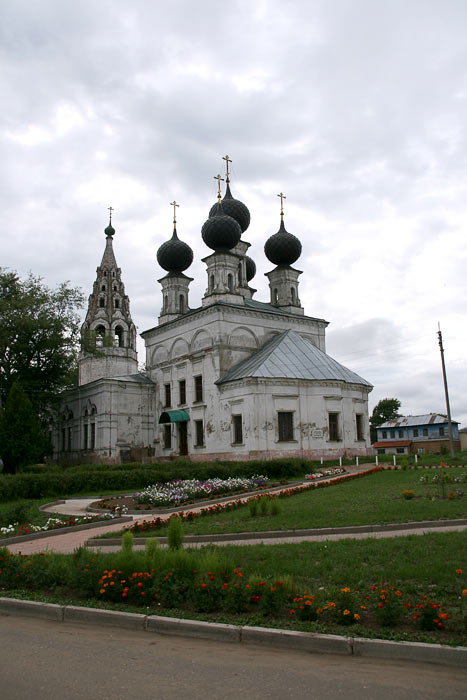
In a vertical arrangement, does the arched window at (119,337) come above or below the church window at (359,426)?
above

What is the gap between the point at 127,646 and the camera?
606cm

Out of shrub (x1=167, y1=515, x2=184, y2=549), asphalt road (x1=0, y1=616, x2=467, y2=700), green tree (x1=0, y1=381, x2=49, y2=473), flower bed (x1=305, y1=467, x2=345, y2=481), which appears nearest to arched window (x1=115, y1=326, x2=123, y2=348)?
green tree (x1=0, y1=381, x2=49, y2=473)

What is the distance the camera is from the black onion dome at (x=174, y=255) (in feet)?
142

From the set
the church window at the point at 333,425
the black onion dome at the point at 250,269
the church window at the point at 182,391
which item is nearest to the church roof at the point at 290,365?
the church window at the point at 333,425

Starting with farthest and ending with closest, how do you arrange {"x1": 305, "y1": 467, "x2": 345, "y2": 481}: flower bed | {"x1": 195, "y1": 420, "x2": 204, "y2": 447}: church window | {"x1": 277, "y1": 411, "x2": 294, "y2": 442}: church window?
{"x1": 195, "y1": 420, "x2": 204, "y2": 447}: church window → {"x1": 277, "y1": 411, "x2": 294, "y2": 442}: church window → {"x1": 305, "y1": 467, "x2": 345, "y2": 481}: flower bed

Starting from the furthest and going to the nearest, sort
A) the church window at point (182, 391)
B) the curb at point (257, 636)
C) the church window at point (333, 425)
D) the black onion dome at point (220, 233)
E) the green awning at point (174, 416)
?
the church window at point (182, 391)
the black onion dome at point (220, 233)
the green awning at point (174, 416)
the church window at point (333, 425)
the curb at point (257, 636)

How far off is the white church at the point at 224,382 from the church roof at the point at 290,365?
3.2 inches

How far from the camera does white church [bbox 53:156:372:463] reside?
32406mm

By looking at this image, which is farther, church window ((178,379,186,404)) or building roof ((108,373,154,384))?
building roof ((108,373,154,384))

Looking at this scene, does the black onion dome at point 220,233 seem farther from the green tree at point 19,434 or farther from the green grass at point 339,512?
the green grass at point 339,512

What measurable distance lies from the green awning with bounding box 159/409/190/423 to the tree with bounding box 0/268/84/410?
29.2 ft

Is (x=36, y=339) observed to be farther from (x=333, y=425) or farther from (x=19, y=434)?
(x=333, y=425)

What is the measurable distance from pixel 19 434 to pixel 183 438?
10346mm

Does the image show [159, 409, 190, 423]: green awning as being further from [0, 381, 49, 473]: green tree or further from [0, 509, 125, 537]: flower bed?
[0, 509, 125, 537]: flower bed
